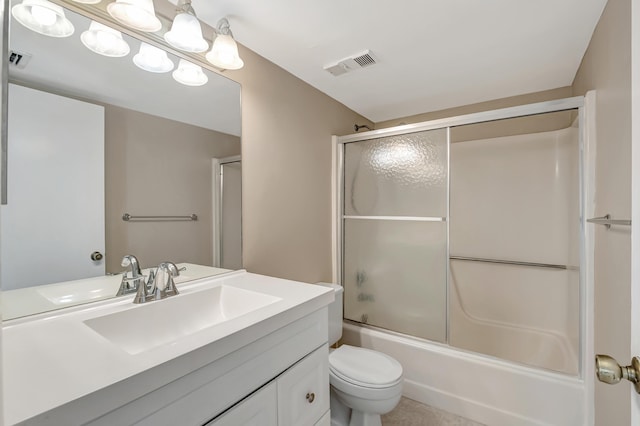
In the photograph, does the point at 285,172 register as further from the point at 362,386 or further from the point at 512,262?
the point at 512,262

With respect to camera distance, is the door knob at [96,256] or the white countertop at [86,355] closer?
the white countertop at [86,355]

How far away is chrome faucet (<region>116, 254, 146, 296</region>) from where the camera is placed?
1.08m

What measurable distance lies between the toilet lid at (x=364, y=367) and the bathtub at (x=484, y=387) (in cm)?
42

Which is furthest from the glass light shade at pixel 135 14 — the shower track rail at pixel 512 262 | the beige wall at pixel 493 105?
the shower track rail at pixel 512 262

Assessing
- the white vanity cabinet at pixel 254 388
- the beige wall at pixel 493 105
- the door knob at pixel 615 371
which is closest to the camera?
the door knob at pixel 615 371

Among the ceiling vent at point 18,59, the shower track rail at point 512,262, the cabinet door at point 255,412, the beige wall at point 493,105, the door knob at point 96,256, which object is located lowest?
the cabinet door at point 255,412

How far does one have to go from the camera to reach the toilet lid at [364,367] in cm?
152

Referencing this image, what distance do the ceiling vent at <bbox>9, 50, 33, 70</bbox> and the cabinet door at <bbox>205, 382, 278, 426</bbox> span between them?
3.99ft

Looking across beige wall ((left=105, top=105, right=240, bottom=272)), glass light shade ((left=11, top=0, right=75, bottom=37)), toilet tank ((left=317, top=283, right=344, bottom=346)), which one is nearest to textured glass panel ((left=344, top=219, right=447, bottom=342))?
toilet tank ((left=317, top=283, right=344, bottom=346))

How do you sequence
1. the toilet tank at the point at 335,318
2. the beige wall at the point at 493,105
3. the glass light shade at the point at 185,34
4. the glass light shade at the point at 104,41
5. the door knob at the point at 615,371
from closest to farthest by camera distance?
the door knob at the point at 615,371 → the glass light shade at the point at 104,41 → the glass light shade at the point at 185,34 → the toilet tank at the point at 335,318 → the beige wall at the point at 493,105

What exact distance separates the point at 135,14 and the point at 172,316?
1.15 meters

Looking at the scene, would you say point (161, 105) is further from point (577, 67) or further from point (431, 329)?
point (577, 67)

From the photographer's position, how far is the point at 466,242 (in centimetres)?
267

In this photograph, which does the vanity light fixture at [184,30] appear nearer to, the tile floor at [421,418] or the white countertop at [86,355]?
the white countertop at [86,355]
